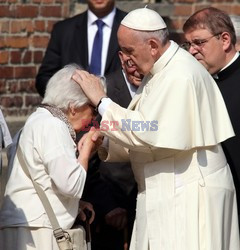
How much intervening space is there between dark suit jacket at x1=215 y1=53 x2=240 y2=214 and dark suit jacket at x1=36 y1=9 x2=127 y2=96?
1.95 metres

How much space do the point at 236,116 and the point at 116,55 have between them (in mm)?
2141

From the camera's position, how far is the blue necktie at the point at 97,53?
26.0 feet

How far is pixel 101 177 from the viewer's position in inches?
262

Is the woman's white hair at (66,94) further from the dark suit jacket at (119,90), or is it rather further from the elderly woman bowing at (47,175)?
the dark suit jacket at (119,90)

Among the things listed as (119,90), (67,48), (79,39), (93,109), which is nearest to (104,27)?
(79,39)

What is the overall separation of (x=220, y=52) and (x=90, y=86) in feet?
3.10

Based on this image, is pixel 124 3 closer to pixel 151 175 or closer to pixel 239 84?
pixel 239 84

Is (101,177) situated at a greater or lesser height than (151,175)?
lesser

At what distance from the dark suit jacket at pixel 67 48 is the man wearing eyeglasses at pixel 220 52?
1.90m

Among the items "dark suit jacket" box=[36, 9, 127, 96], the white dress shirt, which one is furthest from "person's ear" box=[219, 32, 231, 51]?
the white dress shirt

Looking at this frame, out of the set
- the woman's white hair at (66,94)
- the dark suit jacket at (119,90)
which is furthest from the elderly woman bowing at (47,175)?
the dark suit jacket at (119,90)

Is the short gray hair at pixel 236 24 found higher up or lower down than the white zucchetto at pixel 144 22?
lower down

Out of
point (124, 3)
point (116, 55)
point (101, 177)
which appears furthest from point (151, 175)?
point (124, 3)

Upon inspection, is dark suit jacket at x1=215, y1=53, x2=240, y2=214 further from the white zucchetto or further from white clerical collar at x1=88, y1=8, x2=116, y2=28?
white clerical collar at x1=88, y1=8, x2=116, y2=28
